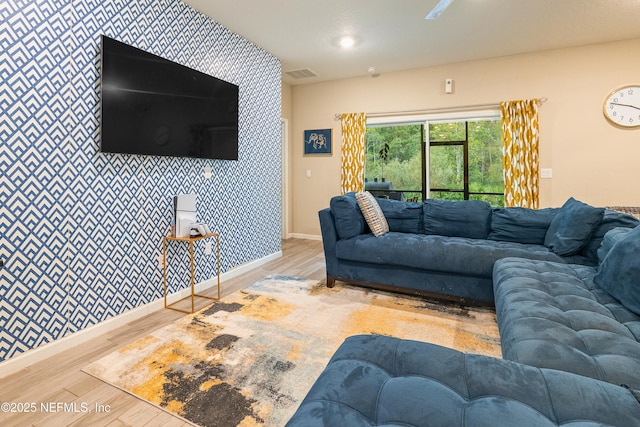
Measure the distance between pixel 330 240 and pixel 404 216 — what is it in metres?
0.86

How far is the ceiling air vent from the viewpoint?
514 centimetres

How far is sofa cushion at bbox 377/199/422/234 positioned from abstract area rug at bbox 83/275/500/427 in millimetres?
756

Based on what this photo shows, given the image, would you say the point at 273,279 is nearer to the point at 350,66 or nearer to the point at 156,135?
the point at 156,135

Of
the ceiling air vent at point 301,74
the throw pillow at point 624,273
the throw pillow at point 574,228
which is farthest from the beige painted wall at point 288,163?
the throw pillow at point 624,273

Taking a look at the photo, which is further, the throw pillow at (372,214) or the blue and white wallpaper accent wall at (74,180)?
the throw pillow at (372,214)

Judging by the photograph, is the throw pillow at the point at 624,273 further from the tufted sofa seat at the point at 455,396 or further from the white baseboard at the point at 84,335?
the white baseboard at the point at 84,335

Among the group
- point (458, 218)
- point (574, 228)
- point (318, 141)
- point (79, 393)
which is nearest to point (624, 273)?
point (574, 228)

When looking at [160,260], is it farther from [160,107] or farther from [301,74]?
[301,74]

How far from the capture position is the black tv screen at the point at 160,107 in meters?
2.40

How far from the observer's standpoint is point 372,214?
330cm

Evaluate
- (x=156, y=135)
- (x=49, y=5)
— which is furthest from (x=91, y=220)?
(x=49, y=5)

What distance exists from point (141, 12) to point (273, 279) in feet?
8.78

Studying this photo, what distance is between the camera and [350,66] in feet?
16.1

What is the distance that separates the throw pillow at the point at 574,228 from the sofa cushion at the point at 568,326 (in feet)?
1.48
